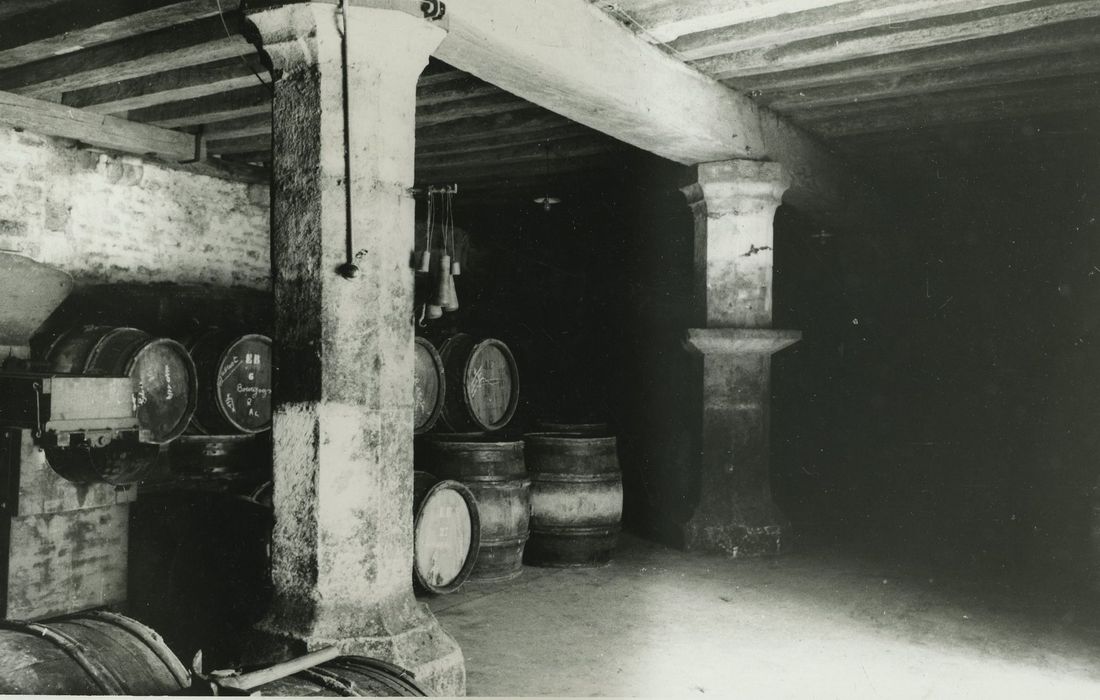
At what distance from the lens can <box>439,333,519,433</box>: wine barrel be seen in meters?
5.83

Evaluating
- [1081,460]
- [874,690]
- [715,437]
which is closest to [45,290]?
[715,437]

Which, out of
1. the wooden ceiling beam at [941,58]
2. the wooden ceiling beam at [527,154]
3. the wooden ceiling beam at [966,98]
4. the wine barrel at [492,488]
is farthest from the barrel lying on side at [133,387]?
the wooden ceiling beam at [966,98]

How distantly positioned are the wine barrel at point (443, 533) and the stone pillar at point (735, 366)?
1.99 meters

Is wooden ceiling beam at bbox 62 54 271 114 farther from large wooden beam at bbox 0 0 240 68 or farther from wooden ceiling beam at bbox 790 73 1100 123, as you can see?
wooden ceiling beam at bbox 790 73 1100 123

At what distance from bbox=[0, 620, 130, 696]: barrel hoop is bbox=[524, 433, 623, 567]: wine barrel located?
11.6 ft

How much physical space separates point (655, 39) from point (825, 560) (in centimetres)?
371

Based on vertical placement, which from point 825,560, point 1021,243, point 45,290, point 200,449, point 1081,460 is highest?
point 1021,243

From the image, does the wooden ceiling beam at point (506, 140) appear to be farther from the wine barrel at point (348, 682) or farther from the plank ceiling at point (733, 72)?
the wine barrel at point (348, 682)

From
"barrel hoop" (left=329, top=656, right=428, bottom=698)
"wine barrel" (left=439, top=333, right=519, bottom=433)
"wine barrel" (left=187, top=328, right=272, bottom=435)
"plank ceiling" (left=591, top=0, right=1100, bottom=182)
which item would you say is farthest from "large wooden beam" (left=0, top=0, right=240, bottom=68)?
"barrel hoop" (left=329, top=656, right=428, bottom=698)

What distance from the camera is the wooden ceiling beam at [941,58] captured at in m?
4.74

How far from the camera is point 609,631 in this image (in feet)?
14.5

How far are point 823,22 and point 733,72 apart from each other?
94cm

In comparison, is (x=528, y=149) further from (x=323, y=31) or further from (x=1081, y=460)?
(x=1081, y=460)

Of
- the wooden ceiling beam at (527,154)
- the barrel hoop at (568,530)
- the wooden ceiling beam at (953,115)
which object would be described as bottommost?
the barrel hoop at (568,530)
